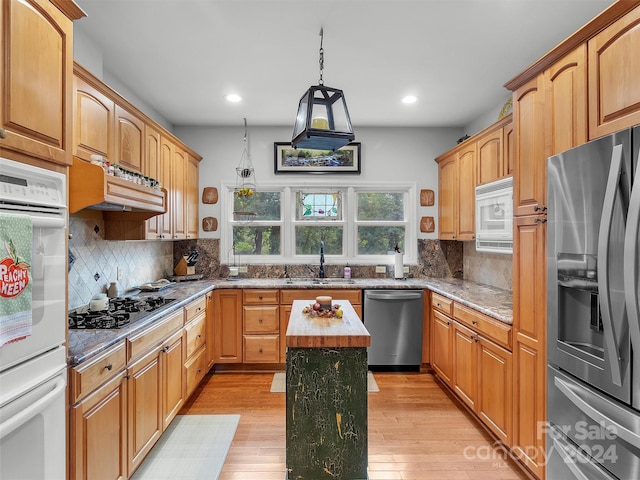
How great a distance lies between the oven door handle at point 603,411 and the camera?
125cm

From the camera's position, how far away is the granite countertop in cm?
163

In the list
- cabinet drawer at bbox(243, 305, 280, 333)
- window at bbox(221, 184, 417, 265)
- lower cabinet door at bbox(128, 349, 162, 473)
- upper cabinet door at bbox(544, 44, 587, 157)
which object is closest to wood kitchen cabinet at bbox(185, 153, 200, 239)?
window at bbox(221, 184, 417, 265)

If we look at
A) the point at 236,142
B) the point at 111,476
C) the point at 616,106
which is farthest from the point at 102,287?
the point at 616,106

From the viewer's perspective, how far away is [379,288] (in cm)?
365

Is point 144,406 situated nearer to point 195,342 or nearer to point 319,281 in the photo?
point 195,342

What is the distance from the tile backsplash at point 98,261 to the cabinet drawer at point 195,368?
0.89 m

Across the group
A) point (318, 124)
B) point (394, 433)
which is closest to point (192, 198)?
point (318, 124)

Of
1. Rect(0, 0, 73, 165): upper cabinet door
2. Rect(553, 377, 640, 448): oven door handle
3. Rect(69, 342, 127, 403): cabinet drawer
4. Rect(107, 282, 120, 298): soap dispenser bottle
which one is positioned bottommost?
Rect(553, 377, 640, 448): oven door handle

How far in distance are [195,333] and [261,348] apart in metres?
0.84

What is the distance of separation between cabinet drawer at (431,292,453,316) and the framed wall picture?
1.77 metres

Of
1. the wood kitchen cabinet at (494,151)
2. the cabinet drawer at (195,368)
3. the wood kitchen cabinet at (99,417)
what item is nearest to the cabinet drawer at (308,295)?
the cabinet drawer at (195,368)

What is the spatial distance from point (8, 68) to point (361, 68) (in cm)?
226

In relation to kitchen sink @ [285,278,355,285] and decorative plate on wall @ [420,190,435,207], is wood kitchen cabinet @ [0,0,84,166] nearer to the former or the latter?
kitchen sink @ [285,278,355,285]

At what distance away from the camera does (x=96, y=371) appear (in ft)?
5.19
